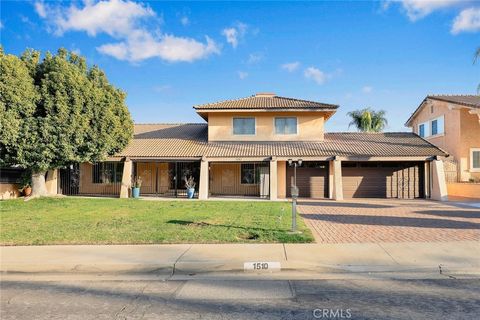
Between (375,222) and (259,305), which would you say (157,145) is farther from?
(259,305)

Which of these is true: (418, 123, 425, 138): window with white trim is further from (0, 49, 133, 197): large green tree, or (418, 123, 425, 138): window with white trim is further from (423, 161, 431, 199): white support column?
(0, 49, 133, 197): large green tree

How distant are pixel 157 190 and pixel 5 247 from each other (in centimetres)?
1671

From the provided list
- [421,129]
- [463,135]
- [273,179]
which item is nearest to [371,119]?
[421,129]

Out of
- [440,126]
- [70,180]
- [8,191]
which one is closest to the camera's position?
[8,191]

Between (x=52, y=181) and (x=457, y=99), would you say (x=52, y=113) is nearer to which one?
(x=52, y=181)

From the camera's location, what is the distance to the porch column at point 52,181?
79.4 feet

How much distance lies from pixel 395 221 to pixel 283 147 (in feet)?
38.1

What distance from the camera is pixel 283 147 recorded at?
24.1 metres

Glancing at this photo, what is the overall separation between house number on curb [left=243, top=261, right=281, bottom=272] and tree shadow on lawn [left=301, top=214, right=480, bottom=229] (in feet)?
19.7

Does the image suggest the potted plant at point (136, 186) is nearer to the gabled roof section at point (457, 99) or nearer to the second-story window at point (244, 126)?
the second-story window at point (244, 126)

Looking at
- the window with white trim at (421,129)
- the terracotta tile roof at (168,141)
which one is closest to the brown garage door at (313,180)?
the terracotta tile roof at (168,141)

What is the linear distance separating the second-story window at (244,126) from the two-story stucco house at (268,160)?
6 cm

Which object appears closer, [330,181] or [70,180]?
[330,181]

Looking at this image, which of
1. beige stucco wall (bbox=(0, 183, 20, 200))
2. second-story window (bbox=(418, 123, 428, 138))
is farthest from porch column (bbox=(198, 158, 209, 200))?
second-story window (bbox=(418, 123, 428, 138))
